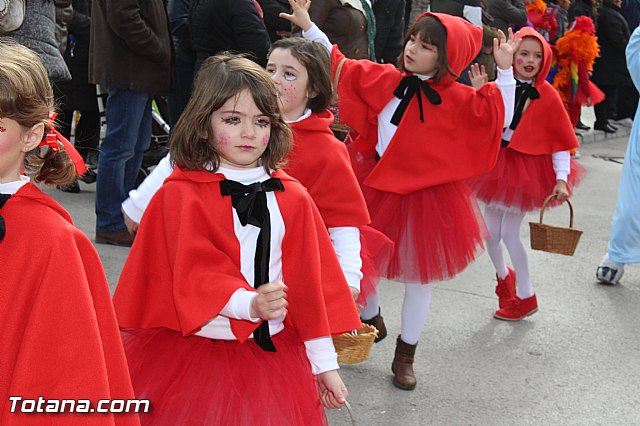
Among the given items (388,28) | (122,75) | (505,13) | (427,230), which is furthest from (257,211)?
(505,13)

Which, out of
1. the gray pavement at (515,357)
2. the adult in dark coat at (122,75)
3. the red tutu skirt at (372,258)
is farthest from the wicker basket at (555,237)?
the adult in dark coat at (122,75)

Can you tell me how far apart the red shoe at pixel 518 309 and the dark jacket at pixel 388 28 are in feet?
12.4

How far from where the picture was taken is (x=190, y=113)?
2893mm

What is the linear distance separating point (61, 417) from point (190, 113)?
114cm

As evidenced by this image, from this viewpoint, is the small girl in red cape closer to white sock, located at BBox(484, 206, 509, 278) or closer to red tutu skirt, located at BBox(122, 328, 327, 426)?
red tutu skirt, located at BBox(122, 328, 327, 426)

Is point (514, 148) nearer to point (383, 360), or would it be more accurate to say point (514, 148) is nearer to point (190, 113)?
point (383, 360)

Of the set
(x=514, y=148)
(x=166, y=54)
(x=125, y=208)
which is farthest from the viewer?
(x=166, y=54)

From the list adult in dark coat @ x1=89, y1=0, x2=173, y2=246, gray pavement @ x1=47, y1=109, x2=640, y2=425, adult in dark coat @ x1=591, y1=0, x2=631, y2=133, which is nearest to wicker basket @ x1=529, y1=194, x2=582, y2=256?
gray pavement @ x1=47, y1=109, x2=640, y2=425

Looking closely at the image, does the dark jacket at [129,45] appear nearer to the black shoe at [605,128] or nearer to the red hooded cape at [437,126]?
the red hooded cape at [437,126]

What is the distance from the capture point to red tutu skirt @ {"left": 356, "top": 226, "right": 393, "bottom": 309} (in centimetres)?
389

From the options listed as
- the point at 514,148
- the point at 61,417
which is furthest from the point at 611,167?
the point at 61,417

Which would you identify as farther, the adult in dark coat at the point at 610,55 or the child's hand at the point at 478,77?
the adult in dark coat at the point at 610,55

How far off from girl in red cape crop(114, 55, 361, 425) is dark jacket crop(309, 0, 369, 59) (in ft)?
13.3

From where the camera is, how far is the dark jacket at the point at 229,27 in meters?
6.32
